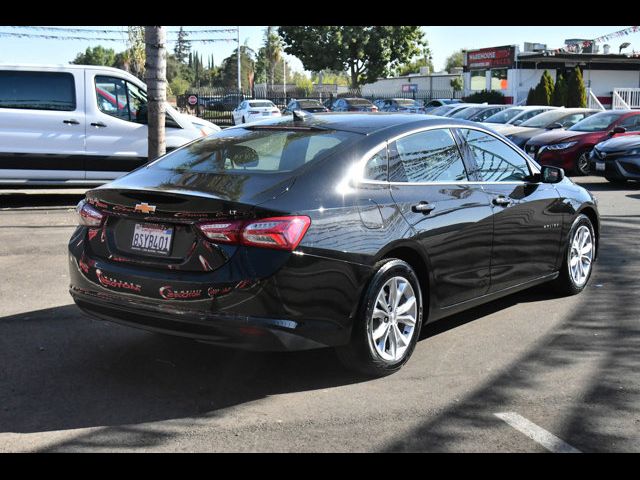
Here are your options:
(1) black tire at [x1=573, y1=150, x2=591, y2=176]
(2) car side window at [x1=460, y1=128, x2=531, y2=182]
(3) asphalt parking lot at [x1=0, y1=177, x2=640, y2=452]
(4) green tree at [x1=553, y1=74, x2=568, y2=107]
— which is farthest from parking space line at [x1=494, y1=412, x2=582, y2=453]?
(4) green tree at [x1=553, y1=74, x2=568, y2=107]

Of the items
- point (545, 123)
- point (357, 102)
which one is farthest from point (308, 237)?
point (357, 102)

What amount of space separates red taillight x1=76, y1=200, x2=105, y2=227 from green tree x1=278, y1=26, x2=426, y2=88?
52916 millimetres

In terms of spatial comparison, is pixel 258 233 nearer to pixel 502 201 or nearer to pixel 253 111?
pixel 502 201

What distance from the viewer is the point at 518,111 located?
24531 mm

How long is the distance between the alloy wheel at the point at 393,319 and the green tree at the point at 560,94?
34140 millimetres

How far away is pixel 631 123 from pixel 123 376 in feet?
52.0

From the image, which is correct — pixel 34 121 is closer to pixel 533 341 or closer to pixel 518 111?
pixel 533 341

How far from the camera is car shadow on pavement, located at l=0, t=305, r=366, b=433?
4.22m

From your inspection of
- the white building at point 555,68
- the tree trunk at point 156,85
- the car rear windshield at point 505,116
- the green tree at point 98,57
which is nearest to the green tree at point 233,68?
the green tree at point 98,57

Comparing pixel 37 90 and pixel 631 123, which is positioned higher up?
pixel 37 90

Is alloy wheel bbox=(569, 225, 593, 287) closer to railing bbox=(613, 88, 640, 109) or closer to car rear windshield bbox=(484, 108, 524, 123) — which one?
car rear windshield bbox=(484, 108, 524, 123)

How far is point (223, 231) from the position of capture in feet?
13.9

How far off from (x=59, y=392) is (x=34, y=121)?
25.8ft

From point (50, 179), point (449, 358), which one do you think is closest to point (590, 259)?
point (449, 358)
